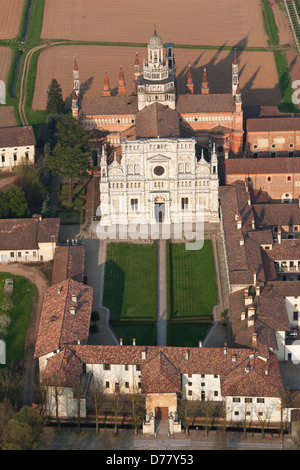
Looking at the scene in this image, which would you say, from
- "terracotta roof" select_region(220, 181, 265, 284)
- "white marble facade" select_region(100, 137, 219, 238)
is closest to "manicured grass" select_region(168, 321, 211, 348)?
"terracotta roof" select_region(220, 181, 265, 284)

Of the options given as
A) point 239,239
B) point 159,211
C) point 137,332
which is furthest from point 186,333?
point 159,211

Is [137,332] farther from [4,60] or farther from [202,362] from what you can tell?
[4,60]

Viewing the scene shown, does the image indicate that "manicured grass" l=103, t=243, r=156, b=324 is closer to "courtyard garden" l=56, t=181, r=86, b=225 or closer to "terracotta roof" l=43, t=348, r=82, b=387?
"courtyard garden" l=56, t=181, r=86, b=225

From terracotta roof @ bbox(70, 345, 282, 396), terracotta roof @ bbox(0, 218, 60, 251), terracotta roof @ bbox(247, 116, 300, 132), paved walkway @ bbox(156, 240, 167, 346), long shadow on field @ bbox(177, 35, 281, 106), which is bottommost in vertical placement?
terracotta roof @ bbox(70, 345, 282, 396)

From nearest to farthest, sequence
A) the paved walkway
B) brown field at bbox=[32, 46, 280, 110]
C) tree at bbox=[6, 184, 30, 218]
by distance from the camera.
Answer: the paved walkway, tree at bbox=[6, 184, 30, 218], brown field at bbox=[32, 46, 280, 110]

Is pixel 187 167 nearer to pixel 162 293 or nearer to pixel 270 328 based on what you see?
pixel 162 293
